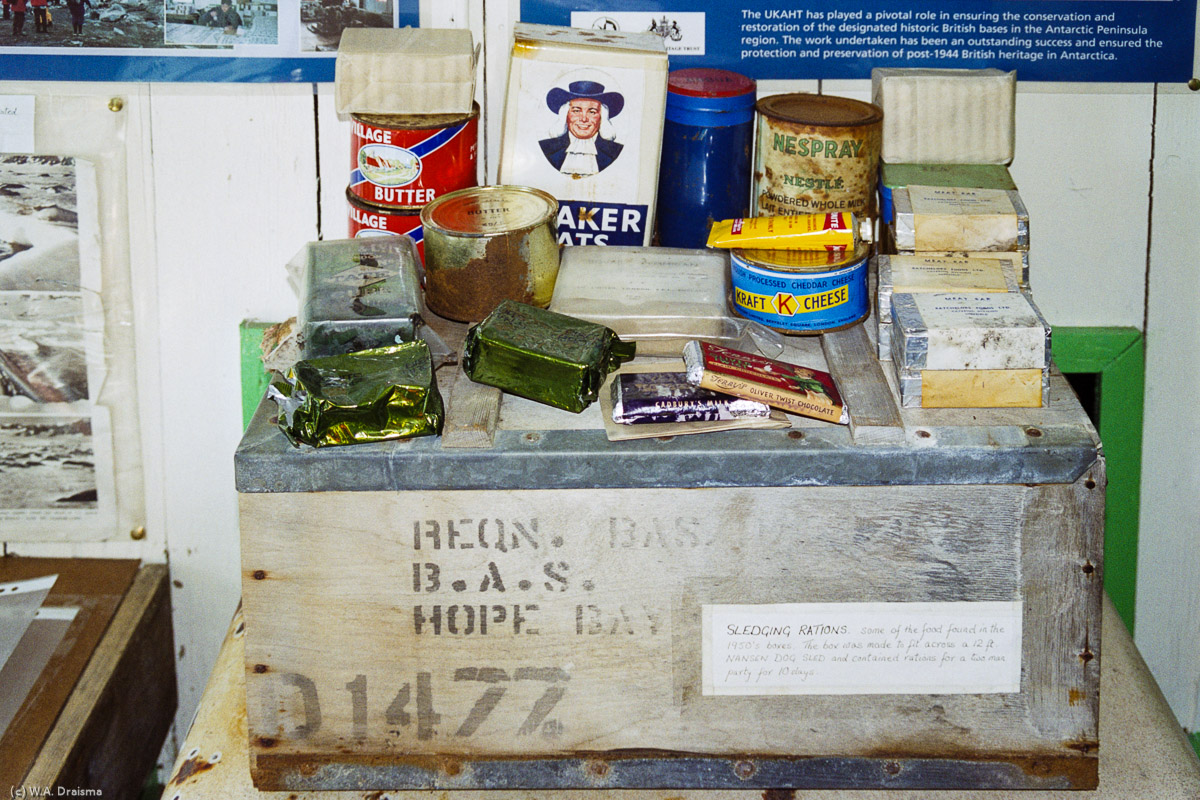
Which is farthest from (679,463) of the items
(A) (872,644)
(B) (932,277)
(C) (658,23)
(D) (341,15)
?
(D) (341,15)

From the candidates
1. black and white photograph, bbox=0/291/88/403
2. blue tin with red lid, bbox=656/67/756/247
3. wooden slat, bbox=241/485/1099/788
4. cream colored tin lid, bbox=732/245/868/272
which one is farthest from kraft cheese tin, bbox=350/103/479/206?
black and white photograph, bbox=0/291/88/403

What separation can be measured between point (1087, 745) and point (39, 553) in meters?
1.40

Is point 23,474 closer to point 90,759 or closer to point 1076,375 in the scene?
point 90,759

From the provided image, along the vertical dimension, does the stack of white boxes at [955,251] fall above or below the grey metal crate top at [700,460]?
above

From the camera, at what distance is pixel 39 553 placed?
1.68 m

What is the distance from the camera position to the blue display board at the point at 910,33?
1.45 meters

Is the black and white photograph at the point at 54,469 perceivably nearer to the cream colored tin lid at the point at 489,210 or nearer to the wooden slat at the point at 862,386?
the cream colored tin lid at the point at 489,210

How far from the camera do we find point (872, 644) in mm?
1021

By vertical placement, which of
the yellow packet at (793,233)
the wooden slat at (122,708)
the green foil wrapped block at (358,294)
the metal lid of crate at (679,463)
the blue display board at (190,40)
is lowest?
the wooden slat at (122,708)

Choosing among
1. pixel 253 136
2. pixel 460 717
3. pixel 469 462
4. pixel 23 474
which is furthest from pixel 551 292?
pixel 23 474

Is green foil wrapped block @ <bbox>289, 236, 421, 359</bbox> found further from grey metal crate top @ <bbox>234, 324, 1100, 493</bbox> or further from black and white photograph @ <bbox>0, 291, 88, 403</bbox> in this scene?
black and white photograph @ <bbox>0, 291, 88, 403</bbox>

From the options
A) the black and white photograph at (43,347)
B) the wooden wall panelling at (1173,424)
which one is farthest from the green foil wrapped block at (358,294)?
the wooden wall panelling at (1173,424)

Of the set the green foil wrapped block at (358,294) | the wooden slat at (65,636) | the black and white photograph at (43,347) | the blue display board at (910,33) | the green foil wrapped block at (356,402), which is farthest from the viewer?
the black and white photograph at (43,347)

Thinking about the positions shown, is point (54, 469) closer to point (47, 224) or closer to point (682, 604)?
point (47, 224)
